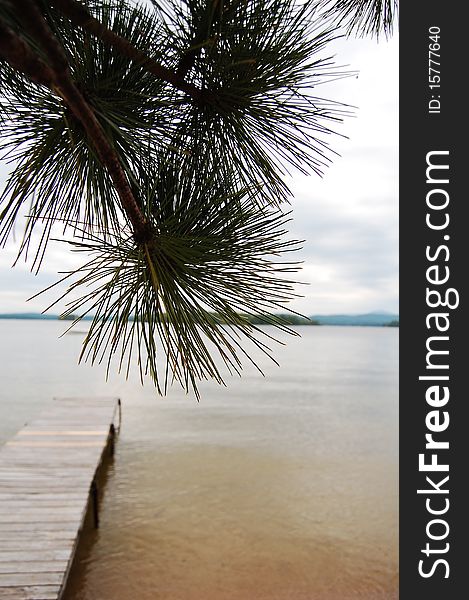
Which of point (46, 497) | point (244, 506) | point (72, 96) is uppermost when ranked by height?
point (72, 96)

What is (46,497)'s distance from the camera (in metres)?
4.69

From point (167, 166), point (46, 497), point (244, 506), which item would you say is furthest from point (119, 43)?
point (244, 506)

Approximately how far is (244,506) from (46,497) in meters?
3.00

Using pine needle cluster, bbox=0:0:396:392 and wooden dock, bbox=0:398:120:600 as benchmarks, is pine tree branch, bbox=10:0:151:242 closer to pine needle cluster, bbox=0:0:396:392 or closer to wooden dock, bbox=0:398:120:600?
pine needle cluster, bbox=0:0:396:392

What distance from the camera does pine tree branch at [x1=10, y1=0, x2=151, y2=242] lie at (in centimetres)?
48

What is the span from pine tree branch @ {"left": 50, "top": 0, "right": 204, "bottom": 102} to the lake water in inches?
187

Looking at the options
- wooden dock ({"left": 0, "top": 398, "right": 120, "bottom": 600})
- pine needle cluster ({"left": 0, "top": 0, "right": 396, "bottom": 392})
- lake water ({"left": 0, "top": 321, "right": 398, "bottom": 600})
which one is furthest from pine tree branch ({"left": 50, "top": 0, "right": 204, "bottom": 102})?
lake water ({"left": 0, "top": 321, "right": 398, "bottom": 600})

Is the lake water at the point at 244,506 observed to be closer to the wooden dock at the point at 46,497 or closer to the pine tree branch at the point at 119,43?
the wooden dock at the point at 46,497

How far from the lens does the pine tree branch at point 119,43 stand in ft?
2.25

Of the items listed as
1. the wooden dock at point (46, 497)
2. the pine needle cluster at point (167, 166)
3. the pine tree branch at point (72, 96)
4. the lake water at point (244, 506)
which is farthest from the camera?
the lake water at point (244, 506)

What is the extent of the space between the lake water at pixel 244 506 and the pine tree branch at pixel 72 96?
471cm

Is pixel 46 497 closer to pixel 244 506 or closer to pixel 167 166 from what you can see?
pixel 244 506

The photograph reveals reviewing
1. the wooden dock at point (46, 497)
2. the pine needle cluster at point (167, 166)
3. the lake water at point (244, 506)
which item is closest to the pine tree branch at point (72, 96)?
the pine needle cluster at point (167, 166)

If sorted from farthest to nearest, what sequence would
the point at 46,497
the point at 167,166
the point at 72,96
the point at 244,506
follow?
the point at 244,506
the point at 46,497
the point at 167,166
the point at 72,96
